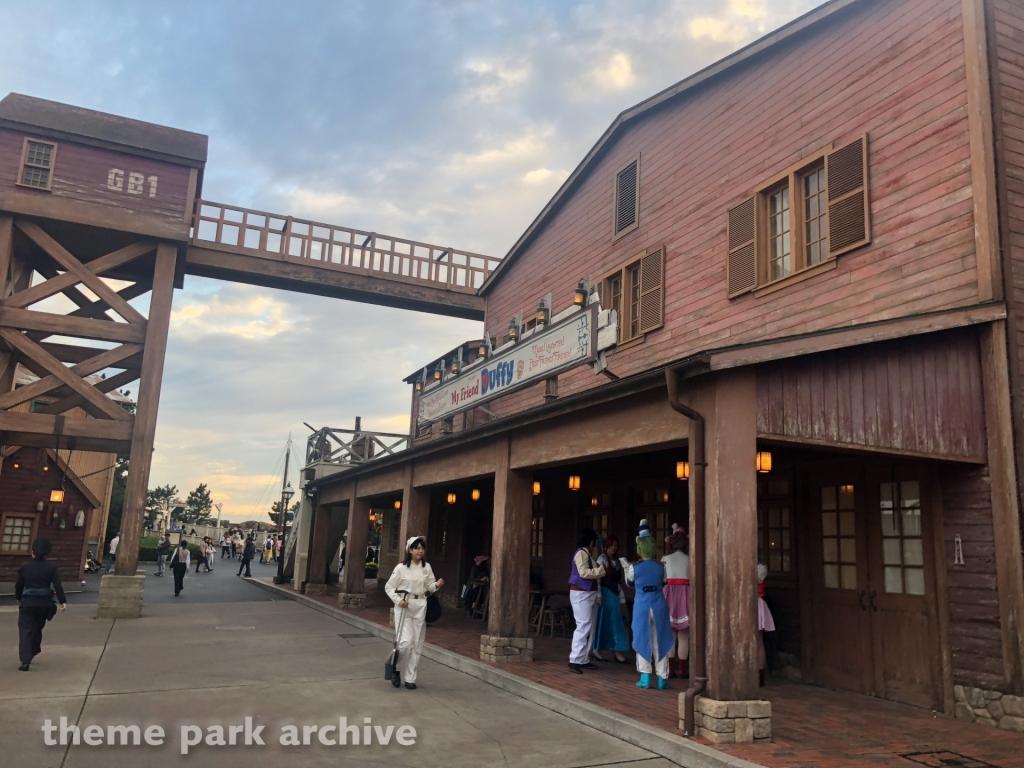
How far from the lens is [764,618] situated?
853 cm

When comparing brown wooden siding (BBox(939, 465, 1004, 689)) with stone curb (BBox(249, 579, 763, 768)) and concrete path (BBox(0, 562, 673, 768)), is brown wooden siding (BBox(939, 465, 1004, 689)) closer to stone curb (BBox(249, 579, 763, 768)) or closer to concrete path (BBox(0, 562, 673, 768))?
stone curb (BBox(249, 579, 763, 768))

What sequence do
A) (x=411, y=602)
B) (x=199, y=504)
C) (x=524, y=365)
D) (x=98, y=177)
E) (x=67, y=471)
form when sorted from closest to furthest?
(x=411, y=602) < (x=524, y=365) < (x=98, y=177) < (x=67, y=471) < (x=199, y=504)

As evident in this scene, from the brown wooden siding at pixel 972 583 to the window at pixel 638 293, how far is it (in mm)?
5658

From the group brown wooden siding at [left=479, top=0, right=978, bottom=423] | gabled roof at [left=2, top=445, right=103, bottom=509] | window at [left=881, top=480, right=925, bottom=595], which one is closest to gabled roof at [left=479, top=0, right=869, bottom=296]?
brown wooden siding at [left=479, top=0, right=978, bottom=423]

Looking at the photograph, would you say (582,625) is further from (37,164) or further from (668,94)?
(37,164)

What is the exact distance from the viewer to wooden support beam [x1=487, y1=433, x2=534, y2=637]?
9984 mm

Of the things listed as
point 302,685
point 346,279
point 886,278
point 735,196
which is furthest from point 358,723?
point 346,279

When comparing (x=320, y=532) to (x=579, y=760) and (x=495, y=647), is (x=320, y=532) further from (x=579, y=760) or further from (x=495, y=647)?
(x=579, y=760)

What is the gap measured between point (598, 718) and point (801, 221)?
6.57m

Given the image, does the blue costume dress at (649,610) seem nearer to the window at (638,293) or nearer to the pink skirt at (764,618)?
the pink skirt at (764,618)

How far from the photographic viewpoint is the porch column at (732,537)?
614 cm

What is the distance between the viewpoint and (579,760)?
5824 millimetres

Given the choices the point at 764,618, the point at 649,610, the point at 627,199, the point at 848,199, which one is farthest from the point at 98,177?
the point at 764,618

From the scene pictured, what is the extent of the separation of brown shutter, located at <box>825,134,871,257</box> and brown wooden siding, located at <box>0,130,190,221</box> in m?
14.5
